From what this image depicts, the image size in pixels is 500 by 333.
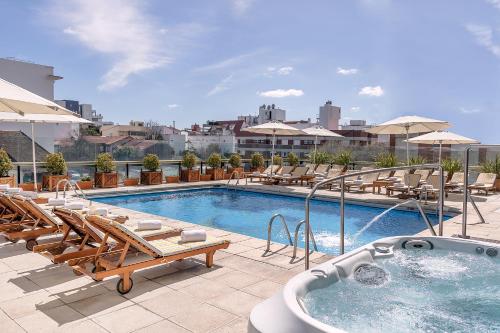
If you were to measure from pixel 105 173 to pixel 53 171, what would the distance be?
5.22 feet

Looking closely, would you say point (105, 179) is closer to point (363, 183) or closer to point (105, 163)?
point (105, 163)

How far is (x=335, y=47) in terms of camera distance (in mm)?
16312

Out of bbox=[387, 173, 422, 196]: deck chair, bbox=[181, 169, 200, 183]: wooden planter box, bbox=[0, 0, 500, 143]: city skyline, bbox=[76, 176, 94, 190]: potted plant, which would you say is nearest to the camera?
bbox=[387, 173, 422, 196]: deck chair

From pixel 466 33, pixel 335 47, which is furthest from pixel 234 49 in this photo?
pixel 466 33

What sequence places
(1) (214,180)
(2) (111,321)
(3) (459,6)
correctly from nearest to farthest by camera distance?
1. (2) (111,321)
2. (3) (459,6)
3. (1) (214,180)

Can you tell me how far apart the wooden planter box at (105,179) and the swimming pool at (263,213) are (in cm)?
88

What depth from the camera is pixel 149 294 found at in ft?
12.8

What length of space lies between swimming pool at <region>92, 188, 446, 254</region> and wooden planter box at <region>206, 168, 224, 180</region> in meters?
1.59

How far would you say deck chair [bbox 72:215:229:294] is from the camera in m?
3.89

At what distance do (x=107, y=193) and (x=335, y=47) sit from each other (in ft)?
35.1

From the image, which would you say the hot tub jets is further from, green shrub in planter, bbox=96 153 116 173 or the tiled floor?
green shrub in planter, bbox=96 153 116 173

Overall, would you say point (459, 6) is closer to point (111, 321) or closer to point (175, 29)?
point (175, 29)

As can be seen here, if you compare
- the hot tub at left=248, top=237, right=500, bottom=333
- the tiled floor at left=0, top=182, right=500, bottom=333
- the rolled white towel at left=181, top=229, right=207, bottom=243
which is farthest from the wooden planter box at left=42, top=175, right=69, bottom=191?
the hot tub at left=248, top=237, right=500, bottom=333

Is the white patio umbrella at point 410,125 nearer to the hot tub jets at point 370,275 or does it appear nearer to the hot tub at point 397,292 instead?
the hot tub at point 397,292
